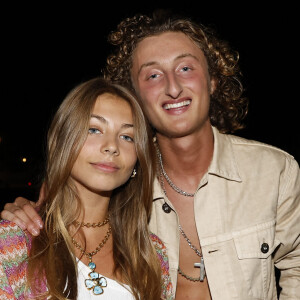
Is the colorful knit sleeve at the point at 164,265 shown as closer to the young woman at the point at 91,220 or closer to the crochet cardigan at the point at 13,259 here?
the young woman at the point at 91,220

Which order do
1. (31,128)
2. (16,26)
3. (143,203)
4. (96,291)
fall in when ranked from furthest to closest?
(31,128)
(16,26)
(143,203)
(96,291)

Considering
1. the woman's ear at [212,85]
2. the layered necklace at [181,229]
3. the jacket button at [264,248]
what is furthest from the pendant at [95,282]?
the woman's ear at [212,85]

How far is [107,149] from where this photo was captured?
6.47ft

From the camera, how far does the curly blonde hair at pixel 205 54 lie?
271cm

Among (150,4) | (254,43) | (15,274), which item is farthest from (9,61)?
(15,274)

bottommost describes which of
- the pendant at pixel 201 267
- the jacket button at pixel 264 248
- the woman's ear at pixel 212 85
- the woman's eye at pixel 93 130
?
the pendant at pixel 201 267

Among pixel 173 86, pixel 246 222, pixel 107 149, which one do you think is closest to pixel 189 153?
pixel 173 86

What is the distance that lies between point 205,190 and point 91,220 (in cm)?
84

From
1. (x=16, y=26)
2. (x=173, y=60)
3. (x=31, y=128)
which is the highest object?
(x=16, y=26)

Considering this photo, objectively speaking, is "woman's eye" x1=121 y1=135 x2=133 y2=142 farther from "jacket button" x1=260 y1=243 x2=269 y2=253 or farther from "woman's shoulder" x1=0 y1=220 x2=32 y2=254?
"jacket button" x1=260 y1=243 x2=269 y2=253

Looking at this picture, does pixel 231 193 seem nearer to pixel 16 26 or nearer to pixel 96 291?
pixel 96 291

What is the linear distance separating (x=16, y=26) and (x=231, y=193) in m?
4.13

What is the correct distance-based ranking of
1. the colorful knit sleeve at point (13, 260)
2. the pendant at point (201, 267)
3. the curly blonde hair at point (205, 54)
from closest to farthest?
the colorful knit sleeve at point (13, 260) → the pendant at point (201, 267) → the curly blonde hair at point (205, 54)

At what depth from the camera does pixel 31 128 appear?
28.8 ft
